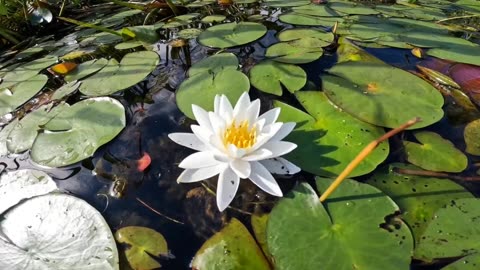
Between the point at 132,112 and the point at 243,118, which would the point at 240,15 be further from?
the point at 243,118

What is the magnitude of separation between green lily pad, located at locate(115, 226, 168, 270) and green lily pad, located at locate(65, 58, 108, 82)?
37.0 inches

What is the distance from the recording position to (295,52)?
1.64m

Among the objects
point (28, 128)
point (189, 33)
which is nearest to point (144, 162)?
point (28, 128)

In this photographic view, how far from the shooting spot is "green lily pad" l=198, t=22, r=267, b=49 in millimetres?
1776

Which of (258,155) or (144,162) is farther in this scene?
(144,162)

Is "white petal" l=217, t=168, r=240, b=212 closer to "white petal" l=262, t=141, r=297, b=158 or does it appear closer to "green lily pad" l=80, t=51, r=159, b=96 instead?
"white petal" l=262, t=141, r=297, b=158

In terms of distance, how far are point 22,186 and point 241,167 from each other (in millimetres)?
709

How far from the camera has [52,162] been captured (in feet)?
3.97

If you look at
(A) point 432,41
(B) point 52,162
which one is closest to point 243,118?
(B) point 52,162

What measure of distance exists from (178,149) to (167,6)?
4.84 feet

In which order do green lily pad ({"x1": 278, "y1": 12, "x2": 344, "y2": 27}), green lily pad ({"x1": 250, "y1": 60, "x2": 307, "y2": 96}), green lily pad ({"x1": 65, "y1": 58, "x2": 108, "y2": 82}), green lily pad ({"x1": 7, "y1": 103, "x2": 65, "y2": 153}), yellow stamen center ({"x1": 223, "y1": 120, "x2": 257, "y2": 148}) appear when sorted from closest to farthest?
yellow stamen center ({"x1": 223, "y1": 120, "x2": 257, "y2": 148})
green lily pad ({"x1": 7, "y1": 103, "x2": 65, "y2": 153})
green lily pad ({"x1": 250, "y1": 60, "x2": 307, "y2": 96})
green lily pad ({"x1": 65, "y1": 58, "x2": 108, "y2": 82})
green lily pad ({"x1": 278, "y1": 12, "x2": 344, "y2": 27})

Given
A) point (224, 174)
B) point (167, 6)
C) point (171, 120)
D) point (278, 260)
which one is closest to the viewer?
point (278, 260)

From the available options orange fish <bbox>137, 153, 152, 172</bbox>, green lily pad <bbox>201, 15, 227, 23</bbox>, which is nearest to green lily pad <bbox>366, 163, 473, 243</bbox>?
orange fish <bbox>137, 153, 152, 172</bbox>

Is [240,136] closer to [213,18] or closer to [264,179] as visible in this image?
[264,179]
